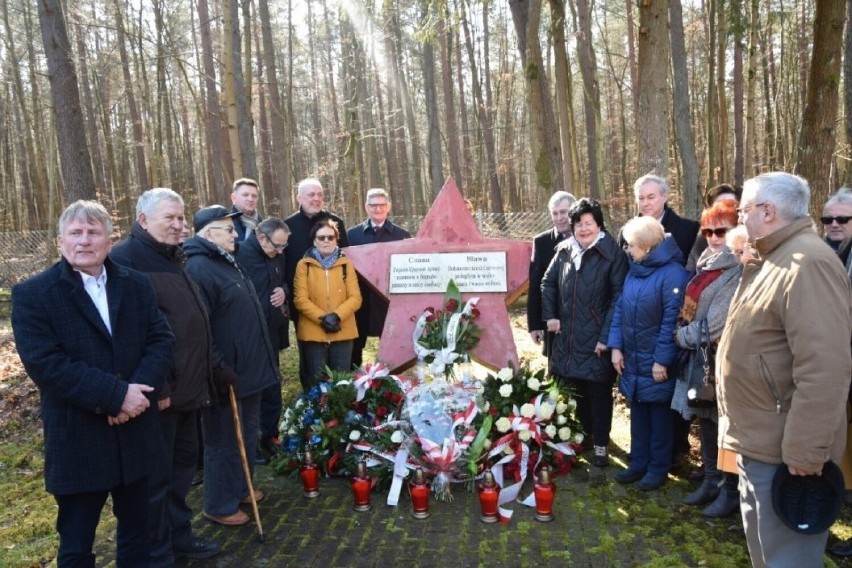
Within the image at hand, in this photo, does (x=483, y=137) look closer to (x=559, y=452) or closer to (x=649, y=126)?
(x=649, y=126)

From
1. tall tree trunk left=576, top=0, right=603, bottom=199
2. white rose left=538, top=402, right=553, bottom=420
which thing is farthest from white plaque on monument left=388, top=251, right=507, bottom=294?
tall tree trunk left=576, top=0, right=603, bottom=199

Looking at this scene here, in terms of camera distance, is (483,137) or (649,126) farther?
(483,137)

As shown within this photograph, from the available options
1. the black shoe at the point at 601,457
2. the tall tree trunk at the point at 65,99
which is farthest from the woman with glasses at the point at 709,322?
the tall tree trunk at the point at 65,99

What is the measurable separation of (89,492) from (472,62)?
863 inches

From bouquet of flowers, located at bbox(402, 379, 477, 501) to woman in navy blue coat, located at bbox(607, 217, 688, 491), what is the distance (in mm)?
1126

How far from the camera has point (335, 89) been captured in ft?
95.2

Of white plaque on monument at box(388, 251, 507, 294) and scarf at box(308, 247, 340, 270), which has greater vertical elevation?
scarf at box(308, 247, 340, 270)

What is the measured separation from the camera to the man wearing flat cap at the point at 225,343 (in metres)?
3.65

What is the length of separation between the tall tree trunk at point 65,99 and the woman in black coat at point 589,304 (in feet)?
21.4

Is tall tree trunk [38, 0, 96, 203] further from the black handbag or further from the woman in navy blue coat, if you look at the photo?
the black handbag

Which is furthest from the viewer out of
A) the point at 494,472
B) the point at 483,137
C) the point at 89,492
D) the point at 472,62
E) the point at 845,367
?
the point at 483,137

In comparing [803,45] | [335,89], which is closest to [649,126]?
[803,45]

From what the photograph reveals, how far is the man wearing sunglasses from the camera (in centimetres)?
365

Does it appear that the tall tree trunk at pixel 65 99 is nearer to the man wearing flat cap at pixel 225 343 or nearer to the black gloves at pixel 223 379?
the man wearing flat cap at pixel 225 343
